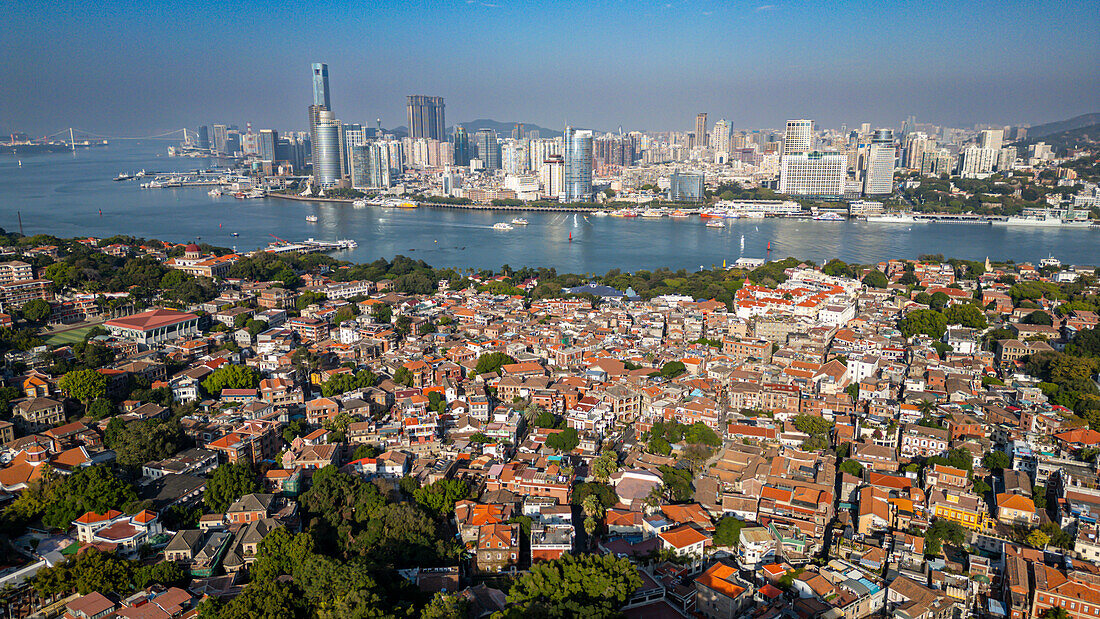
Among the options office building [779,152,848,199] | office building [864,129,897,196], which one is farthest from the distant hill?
office building [779,152,848,199]

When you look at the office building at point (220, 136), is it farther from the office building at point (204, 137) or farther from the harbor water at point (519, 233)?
the harbor water at point (519, 233)

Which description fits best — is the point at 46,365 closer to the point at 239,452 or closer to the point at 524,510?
the point at 239,452

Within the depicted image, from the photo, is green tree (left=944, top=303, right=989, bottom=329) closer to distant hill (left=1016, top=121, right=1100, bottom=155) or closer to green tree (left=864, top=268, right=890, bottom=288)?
green tree (left=864, top=268, right=890, bottom=288)

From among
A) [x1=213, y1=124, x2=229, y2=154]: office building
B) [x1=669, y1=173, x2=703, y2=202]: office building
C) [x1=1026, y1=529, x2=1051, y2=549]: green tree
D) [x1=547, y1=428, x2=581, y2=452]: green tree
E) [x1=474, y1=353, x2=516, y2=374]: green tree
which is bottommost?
[x1=1026, y1=529, x2=1051, y2=549]: green tree

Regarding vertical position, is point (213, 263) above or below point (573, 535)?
above

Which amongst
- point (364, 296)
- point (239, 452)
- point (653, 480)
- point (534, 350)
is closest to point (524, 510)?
point (653, 480)

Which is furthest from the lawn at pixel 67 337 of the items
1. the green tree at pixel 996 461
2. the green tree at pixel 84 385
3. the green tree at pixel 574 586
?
the green tree at pixel 996 461
